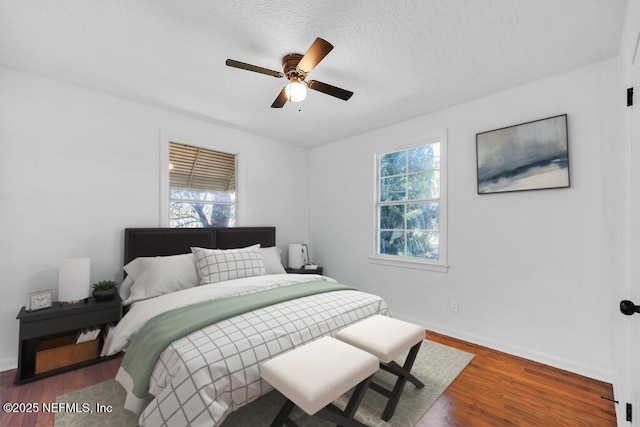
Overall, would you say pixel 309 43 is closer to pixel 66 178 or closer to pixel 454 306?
pixel 66 178

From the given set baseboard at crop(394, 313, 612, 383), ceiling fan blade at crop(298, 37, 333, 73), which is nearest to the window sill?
baseboard at crop(394, 313, 612, 383)

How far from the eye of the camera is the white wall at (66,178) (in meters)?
2.39

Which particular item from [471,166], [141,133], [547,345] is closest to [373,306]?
[547,345]

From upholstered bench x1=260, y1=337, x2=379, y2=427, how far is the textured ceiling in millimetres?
2049

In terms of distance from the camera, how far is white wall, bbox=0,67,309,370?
2.39 metres

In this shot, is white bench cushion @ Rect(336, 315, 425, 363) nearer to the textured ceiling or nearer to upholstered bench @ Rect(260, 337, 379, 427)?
upholstered bench @ Rect(260, 337, 379, 427)

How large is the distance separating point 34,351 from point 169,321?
1484mm

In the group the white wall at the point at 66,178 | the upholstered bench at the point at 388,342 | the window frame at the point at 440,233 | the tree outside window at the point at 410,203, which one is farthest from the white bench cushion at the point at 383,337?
the white wall at the point at 66,178

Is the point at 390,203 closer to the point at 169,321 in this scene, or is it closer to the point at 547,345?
the point at 547,345

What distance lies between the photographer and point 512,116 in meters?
2.71

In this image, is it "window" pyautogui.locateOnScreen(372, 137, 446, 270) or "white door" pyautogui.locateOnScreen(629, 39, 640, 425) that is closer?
"white door" pyautogui.locateOnScreen(629, 39, 640, 425)

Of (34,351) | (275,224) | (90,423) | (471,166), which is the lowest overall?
(90,423)

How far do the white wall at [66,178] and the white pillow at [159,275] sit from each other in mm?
401

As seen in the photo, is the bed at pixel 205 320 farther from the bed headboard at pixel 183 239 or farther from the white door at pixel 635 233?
the white door at pixel 635 233
